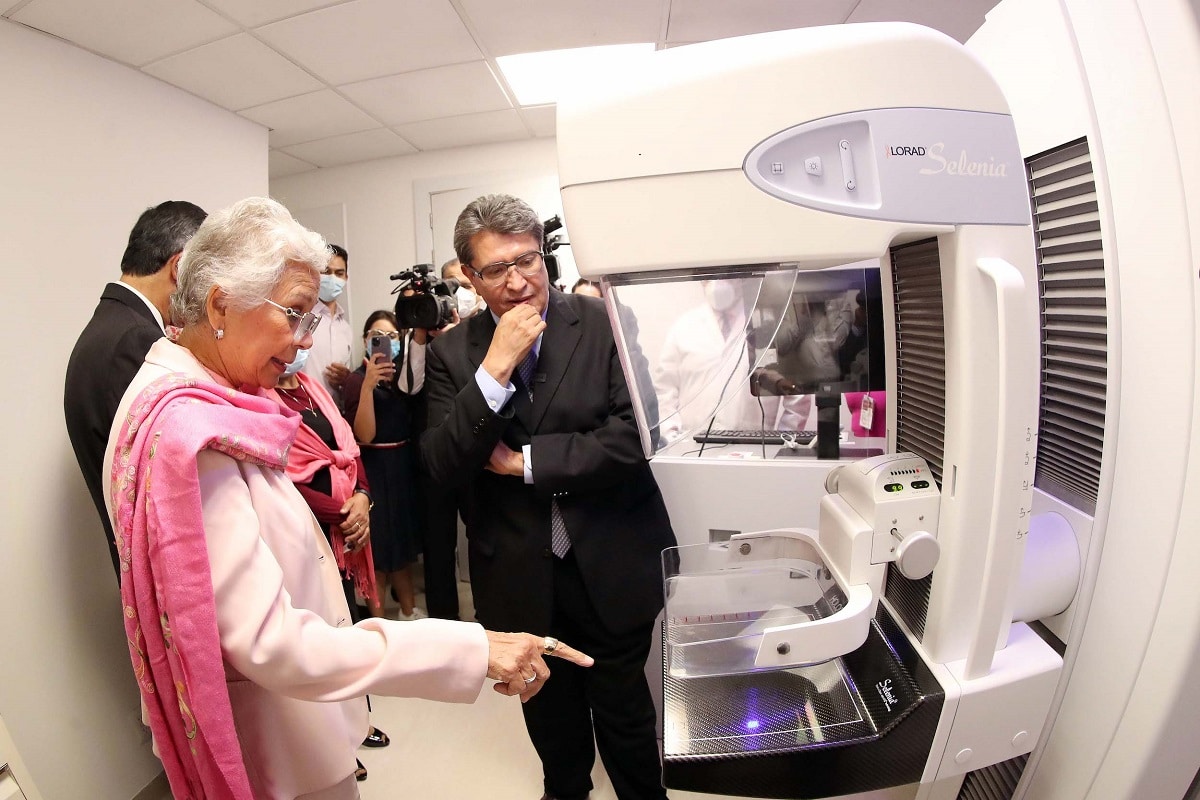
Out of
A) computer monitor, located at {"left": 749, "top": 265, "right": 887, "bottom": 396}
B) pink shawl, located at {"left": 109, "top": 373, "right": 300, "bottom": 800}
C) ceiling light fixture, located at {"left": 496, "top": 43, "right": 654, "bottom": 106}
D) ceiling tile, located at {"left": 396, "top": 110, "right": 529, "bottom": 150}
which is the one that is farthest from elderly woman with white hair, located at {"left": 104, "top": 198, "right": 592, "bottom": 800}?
ceiling tile, located at {"left": 396, "top": 110, "right": 529, "bottom": 150}

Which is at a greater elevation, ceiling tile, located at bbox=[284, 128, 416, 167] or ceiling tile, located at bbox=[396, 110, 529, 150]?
ceiling tile, located at bbox=[396, 110, 529, 150]

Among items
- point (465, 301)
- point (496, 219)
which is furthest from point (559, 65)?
point (496, 219)

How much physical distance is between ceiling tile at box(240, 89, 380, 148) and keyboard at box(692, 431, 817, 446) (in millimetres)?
2491

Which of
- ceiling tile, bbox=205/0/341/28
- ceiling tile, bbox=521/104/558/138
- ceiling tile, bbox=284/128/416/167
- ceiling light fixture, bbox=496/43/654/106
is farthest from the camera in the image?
ceiling tile, bbox=284/128/416/167

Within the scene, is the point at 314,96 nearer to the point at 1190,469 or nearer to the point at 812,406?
the point at 812,406

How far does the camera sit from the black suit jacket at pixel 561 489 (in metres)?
1.18

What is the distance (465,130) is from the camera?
3.30 m

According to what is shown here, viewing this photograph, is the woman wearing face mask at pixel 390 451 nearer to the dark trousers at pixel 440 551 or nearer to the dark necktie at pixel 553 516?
the dark trousers at pixel 440 551

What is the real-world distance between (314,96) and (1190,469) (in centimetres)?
332

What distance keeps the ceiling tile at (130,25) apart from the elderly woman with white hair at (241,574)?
69.4 inches

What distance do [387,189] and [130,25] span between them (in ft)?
6.12

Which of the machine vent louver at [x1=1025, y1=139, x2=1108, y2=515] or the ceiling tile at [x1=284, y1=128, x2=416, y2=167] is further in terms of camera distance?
the ceiling tile at [x1=284, y1=128, x2=416, y2=167]

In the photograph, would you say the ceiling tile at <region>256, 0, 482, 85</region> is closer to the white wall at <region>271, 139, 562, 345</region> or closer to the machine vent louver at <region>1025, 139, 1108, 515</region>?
the white wall at <region>271, 139, 562, 345</region>

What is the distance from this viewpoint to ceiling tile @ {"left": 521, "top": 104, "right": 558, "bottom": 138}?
304 centimetres
